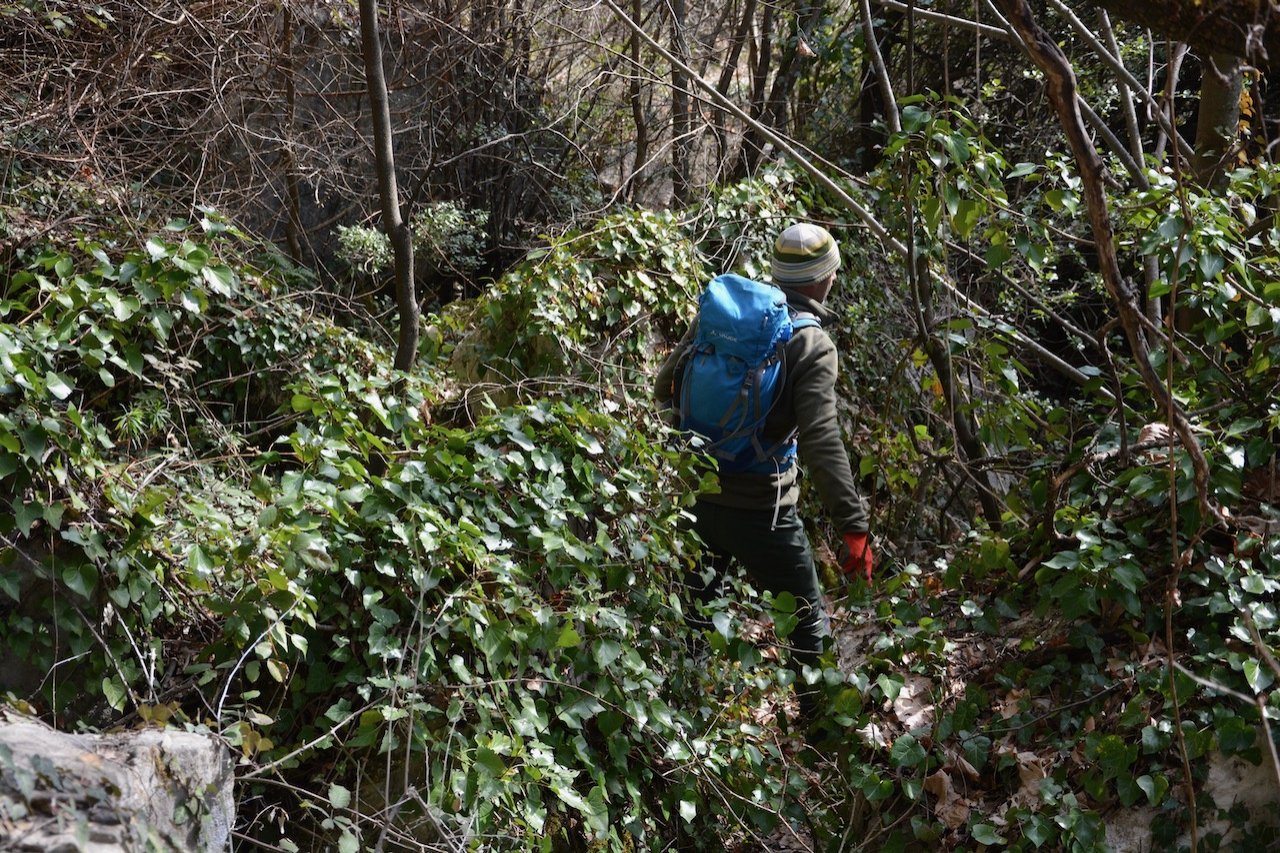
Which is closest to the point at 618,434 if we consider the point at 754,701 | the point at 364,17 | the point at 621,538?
the point at 621,538

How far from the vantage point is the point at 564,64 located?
9445mm

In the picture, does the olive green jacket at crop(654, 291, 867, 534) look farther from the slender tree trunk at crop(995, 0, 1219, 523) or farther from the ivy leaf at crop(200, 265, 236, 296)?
the ivy leaf at crop(200, 265, 236, 296)

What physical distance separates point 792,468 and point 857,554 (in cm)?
45

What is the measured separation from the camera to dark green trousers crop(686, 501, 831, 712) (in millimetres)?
4523

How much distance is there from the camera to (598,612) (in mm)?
3730

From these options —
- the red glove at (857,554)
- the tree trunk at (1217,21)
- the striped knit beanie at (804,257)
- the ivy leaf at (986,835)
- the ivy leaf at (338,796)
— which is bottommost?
the ivy leaf at (986,835)

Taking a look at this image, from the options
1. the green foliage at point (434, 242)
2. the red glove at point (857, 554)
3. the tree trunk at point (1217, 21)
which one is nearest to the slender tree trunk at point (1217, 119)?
the red glove at point (857, 554)

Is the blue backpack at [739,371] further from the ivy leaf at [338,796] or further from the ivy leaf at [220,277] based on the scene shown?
the ivy leaf at [338,796]

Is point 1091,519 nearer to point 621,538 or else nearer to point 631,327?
point 621,538

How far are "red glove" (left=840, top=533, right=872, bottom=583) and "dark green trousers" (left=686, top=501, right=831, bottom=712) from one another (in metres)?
0.16

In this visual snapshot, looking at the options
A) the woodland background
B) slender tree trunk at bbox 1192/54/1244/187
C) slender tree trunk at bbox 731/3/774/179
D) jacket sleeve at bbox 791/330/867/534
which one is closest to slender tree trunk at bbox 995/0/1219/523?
the woodland background

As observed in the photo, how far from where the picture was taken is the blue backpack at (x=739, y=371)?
434cm

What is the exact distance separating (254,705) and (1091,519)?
118 inches

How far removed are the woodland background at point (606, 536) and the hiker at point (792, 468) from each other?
22cm
